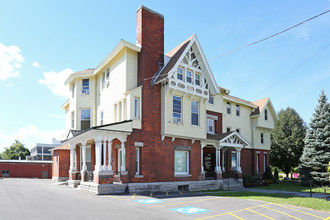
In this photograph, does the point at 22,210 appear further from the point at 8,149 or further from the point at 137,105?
the point at 8,149

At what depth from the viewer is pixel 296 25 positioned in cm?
1125

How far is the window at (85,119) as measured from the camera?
26.4 metres

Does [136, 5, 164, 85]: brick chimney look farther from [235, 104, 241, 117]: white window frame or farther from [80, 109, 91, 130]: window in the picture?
[235, 104, 241, 117]: white window frame

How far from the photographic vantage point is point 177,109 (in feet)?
72.9

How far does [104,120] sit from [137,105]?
5121 millimetres

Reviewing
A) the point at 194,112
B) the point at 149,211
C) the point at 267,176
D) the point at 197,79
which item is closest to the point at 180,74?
the point at 197,79

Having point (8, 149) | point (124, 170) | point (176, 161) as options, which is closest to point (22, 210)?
point (124, 170)

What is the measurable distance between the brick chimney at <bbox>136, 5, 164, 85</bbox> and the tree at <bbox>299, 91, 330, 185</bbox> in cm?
1886

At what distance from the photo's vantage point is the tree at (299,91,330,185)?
2773 cm

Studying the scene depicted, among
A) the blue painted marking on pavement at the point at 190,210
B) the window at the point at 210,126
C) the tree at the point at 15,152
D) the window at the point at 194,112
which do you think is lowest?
the tree at the point at 15,152

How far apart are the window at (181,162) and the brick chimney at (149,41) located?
6.49 meters

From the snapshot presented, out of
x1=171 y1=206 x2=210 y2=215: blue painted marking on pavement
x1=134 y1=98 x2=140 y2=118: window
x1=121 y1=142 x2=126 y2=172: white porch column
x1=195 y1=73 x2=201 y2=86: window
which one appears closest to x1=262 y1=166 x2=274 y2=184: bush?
x1=195 y1=73 x2=201 y2=86: window

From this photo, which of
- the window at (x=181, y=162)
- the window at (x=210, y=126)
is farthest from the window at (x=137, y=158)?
the window at (x=210, y=126)

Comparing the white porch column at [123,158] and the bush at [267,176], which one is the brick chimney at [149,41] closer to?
the white porch column at [123,158]
